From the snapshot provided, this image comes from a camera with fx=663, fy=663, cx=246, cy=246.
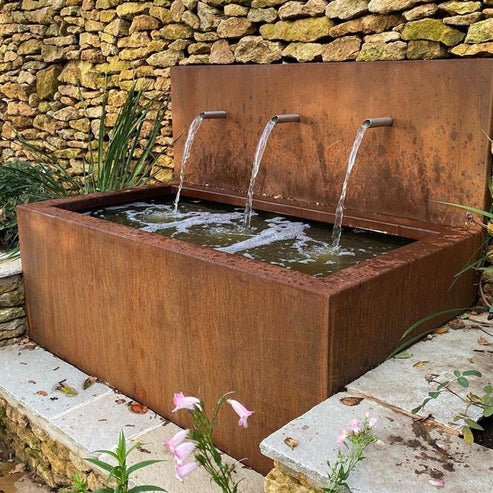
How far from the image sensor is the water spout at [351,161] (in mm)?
2742

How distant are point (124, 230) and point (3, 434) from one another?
1.14 metres

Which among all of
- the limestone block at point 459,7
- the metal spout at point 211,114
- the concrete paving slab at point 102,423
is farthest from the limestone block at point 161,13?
the concrete paving slab at point 102,423

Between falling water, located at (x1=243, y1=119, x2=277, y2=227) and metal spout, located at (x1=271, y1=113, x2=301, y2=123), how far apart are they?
0.01 meters

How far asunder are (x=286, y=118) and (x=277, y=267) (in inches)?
48.6

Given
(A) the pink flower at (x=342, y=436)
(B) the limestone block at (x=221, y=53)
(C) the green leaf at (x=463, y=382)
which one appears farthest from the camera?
(B) the limestone block at (x=221, y=53)

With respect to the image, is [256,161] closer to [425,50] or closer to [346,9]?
[346,9]

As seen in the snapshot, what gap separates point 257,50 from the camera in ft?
11.0

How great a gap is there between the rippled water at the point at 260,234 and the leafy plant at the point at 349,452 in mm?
795

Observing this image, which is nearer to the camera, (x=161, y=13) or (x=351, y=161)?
(x=351, y=161)

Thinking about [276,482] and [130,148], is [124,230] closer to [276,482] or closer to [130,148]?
[276,482]

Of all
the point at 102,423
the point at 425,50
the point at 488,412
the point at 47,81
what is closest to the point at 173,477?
the point at 102,423

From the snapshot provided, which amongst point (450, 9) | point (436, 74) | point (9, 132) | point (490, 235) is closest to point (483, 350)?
point (490, 235)

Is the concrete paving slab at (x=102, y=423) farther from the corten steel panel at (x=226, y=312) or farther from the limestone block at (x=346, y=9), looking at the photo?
the limestone block at (x=346, y=9)

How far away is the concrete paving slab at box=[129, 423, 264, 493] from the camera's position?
6.87 feet
